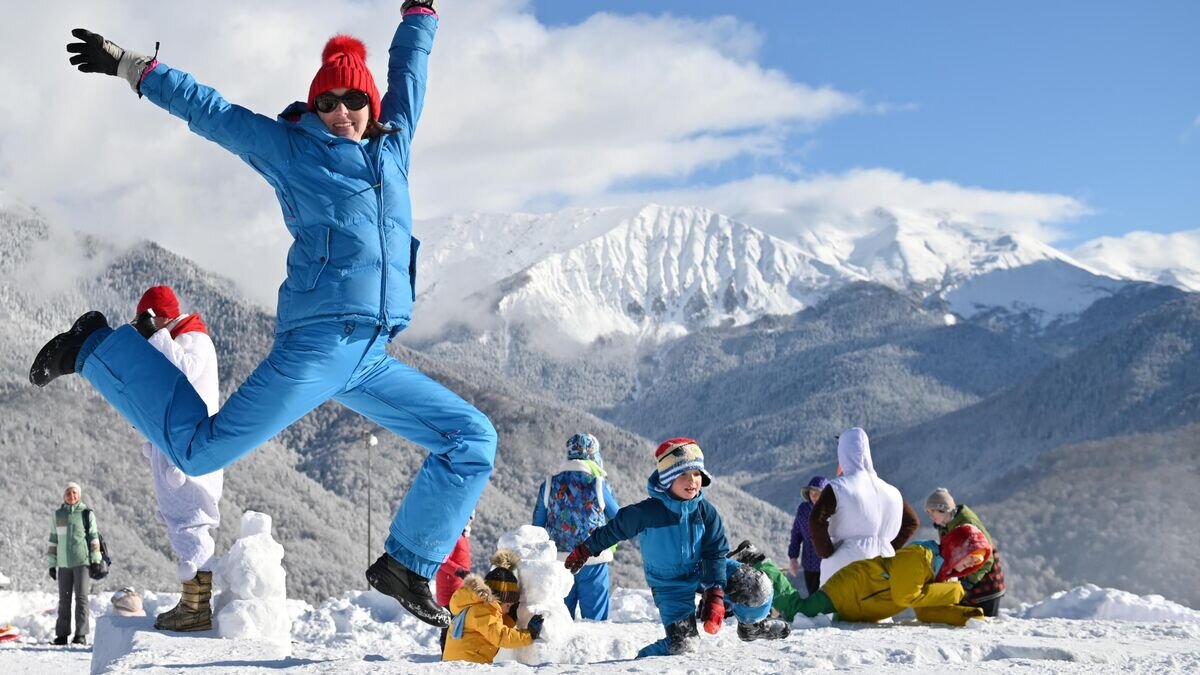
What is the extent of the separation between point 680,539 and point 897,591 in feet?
6.41

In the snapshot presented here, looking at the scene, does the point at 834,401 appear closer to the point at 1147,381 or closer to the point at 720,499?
the point at 1147,381

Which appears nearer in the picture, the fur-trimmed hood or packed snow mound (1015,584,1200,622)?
the fur-trimmed hood

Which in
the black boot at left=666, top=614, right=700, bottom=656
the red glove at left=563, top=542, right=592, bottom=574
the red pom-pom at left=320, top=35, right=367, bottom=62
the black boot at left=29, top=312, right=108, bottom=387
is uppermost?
the red pom-pom at left=320, top=35, right=367, bottom=62

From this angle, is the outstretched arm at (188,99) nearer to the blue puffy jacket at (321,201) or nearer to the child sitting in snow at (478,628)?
the blue puffy jacket at (321,201)

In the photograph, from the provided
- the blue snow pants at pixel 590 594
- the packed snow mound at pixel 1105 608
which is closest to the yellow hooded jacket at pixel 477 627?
the blue snow pants at pixel 590 594

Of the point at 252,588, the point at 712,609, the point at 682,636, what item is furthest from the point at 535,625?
the point at 252,588

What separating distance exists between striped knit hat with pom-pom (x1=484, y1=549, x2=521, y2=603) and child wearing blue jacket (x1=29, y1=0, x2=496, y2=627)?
1087mm

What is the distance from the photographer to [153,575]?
1250 inches

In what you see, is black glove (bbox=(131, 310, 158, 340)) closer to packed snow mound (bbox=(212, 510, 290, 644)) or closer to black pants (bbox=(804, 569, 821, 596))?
packed snow mound (bbox=(212, 510, 290, 644))

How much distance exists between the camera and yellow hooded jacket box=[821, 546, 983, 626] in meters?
6.92

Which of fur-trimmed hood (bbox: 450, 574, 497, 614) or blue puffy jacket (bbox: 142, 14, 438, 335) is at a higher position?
blue puffy jacket (bbox: 142, 14, 438, 335)

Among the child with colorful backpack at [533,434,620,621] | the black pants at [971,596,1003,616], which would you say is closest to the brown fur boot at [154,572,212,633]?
the child with colorful backpack at [533,434,620,621]

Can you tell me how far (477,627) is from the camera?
5172 millimetres

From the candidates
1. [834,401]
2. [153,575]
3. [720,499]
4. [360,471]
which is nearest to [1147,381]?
[720,499]
